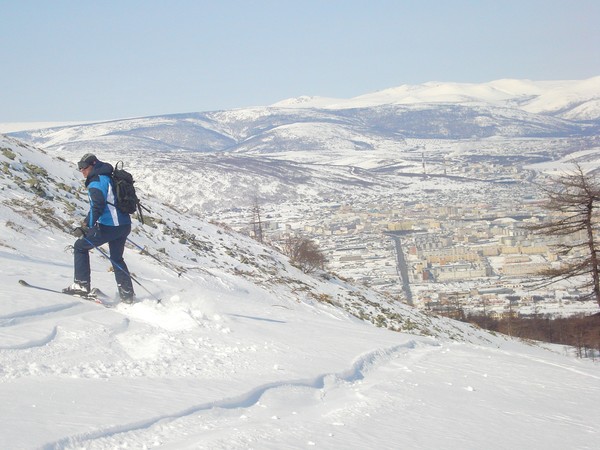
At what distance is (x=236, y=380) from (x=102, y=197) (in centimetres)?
318

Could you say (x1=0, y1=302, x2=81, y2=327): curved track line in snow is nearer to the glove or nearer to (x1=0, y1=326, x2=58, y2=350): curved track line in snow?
(x1=0, y1=326, x2=58, y2=350): curved track line in snow

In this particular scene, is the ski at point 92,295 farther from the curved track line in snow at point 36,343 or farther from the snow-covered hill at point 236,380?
the curved track line in snow at point 36,343

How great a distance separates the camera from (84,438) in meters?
3.40

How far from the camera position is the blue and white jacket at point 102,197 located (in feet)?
23.2

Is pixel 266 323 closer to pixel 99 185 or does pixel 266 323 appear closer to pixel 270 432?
pixel 99 185

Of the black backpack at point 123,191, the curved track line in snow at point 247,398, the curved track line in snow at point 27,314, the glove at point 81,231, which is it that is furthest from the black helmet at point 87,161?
the curved track line in snow at point 247,398

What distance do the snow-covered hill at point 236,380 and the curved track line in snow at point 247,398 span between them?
0.03 feet

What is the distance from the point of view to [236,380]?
487 cm

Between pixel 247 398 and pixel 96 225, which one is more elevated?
pixel 96 225

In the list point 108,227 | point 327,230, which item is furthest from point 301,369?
point 327,230

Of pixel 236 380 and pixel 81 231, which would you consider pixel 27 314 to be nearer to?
pixel 81 231

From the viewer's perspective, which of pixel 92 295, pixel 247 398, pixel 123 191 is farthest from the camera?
Answer: pixel 123 191

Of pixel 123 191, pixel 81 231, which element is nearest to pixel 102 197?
pixel 123 191

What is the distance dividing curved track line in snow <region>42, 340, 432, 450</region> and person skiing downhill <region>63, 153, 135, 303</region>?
2803mm
